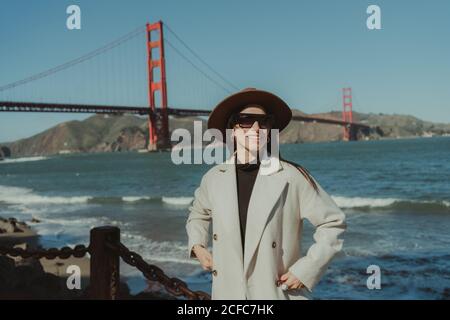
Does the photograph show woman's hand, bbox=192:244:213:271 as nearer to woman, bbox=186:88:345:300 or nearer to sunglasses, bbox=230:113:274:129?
woman, bbox=186:88:345:300

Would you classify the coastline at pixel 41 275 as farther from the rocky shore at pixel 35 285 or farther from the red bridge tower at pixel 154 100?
the red bridge tower at pixel 154 100

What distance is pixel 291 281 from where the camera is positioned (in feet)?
5.18

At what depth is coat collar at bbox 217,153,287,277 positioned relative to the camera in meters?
1.58

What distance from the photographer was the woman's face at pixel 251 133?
1667mm

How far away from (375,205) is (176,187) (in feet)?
47.6

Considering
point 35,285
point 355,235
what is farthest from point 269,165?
point 355,235

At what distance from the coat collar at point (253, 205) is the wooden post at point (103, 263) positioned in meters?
0.91

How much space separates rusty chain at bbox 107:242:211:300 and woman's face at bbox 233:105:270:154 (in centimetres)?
65

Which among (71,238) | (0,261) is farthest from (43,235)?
(0,261)

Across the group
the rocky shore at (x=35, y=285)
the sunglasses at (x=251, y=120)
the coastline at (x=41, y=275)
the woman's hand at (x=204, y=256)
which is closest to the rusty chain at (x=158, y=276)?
the woman's hand at (x=204, y=256)

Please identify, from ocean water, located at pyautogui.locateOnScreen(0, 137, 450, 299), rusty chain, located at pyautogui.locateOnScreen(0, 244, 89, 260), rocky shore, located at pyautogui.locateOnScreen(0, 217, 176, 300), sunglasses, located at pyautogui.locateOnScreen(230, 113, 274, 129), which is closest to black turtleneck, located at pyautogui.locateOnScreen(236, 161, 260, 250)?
sunglasses, located at pyautogui.locateOnScreen(230, 113, 274, 129)

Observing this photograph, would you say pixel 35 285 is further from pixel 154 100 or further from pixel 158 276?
pixel 154 100

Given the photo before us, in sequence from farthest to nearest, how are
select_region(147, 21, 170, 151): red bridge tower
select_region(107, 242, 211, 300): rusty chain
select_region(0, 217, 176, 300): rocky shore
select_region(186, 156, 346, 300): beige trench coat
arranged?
select_region(147, 21, 170, 151): red bridge tower → select_region(0, 217, 176, 300): rocky shore → select_region(107, 242, 211, 300): rusty chain → select_region(186, 156, 346, 300): beige trench coat
